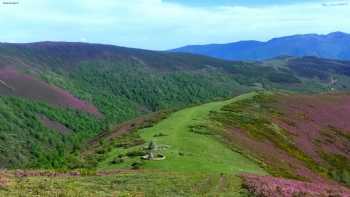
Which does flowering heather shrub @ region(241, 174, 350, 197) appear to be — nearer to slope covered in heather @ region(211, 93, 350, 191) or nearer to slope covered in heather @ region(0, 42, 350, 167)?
slope covered in heather @ region(211, 93, 350, 191)

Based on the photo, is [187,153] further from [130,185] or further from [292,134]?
[292,134]

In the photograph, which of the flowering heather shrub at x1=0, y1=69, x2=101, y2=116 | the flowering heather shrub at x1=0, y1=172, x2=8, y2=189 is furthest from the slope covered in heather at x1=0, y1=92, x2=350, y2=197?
the flowering heather shrub at x1=0, y1=69, x2=101, y2=116

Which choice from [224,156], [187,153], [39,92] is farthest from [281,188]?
[39,92]

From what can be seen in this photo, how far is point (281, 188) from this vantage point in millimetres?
30156

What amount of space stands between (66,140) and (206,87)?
297ft

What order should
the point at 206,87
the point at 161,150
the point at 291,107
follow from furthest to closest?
1. the point at 206,87
2. the point at 291,107
3. the point at 161,150

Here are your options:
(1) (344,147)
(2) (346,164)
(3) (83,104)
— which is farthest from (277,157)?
(3) (83,104)

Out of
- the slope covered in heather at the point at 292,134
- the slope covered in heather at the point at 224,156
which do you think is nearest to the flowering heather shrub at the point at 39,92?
the slope covered in heather at the point at 292,134

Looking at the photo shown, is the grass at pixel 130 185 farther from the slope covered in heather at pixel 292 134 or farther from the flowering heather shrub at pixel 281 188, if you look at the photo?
the slope covered in heather at pixel 292 134

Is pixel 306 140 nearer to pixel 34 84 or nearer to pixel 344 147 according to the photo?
pixel 344 147

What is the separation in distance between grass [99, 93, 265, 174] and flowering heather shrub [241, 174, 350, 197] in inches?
147

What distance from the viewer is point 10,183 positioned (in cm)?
2783

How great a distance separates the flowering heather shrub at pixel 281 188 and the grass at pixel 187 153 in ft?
12.2

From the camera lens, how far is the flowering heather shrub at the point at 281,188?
29250mm
